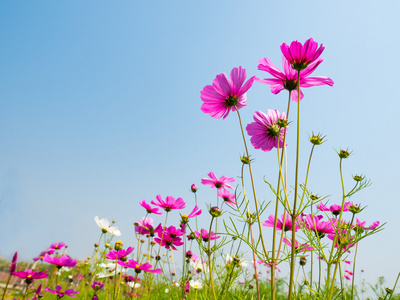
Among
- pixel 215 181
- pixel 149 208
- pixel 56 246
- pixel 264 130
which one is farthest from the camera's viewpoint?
pixel 56 246

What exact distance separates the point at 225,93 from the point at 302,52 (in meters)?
0.27

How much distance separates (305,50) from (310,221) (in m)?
0.62

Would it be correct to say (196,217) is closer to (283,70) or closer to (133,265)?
(133,265)

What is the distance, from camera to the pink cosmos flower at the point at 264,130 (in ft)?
2.86

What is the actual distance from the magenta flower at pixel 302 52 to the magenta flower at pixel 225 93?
13cm

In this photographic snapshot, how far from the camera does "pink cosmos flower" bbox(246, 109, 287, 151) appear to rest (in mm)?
871

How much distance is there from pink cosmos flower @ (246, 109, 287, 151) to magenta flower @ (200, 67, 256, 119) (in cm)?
8

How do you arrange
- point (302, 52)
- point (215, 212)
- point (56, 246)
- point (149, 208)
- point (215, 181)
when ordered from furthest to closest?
point (56, 246) → point (215, 181) → point (149, 208) → point (215, 212) → point (302, 52)

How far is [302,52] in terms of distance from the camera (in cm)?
71

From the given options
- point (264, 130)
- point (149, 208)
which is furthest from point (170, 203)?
point (264, 130)

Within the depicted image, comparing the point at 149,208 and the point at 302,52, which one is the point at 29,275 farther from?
the point at 302,52

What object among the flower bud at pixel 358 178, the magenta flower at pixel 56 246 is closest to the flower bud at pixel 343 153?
the flower bud at pixel 358 178

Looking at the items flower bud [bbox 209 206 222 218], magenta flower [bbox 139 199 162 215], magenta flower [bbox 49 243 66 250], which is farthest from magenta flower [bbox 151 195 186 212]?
magenta flower [bbox 49 243 66 250]

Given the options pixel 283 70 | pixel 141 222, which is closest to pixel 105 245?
pixel 141 222
